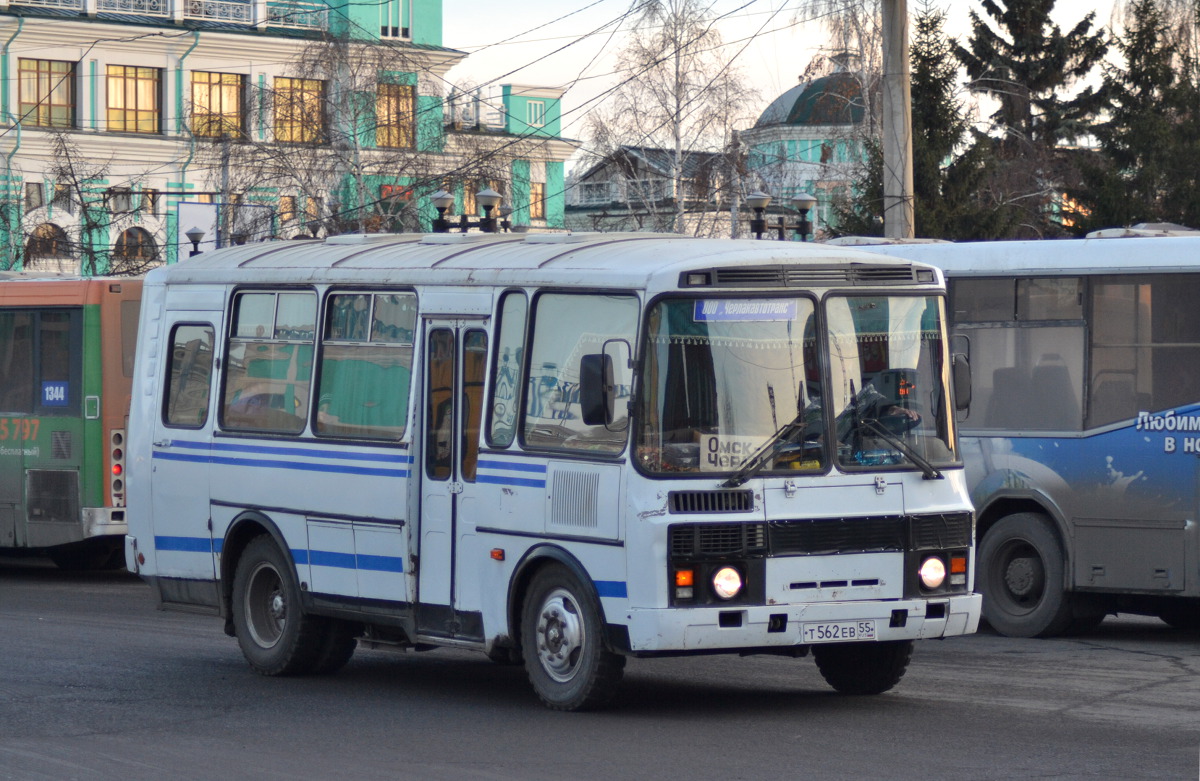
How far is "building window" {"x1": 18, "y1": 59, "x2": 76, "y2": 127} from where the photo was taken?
56.2 m

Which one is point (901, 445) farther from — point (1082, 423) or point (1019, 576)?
point (1019, 576)

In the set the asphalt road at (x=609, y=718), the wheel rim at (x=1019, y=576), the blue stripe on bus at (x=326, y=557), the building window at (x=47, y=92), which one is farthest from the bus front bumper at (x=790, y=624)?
the building window at (x=47, y=92)

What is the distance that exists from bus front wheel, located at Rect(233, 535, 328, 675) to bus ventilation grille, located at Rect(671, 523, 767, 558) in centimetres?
340

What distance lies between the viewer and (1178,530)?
13.8 metres

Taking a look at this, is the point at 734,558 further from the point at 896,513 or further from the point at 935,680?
the point at 935,680

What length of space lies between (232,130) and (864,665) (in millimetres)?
42819

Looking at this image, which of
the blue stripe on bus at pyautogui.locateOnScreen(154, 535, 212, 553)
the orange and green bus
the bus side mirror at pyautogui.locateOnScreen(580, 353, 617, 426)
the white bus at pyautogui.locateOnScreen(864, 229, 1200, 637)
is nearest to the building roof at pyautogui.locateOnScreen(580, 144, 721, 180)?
the orange and green bus

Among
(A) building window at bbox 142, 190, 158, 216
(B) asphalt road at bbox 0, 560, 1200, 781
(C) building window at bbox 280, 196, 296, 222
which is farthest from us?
Answer: (A) building window at bbox 142, 190, 158, 216

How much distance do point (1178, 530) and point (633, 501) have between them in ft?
18.5

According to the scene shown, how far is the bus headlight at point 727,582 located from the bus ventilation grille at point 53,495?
11907 mm

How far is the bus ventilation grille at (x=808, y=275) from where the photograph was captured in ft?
33.2

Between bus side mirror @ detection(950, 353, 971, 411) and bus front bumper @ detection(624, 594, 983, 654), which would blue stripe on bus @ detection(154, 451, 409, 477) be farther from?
bus side mirror @ detection(950, 353, 971, 411)

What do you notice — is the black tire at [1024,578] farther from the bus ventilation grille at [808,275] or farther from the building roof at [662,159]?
the building roof at [662,159]

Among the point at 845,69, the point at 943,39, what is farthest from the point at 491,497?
the point at 845,69
